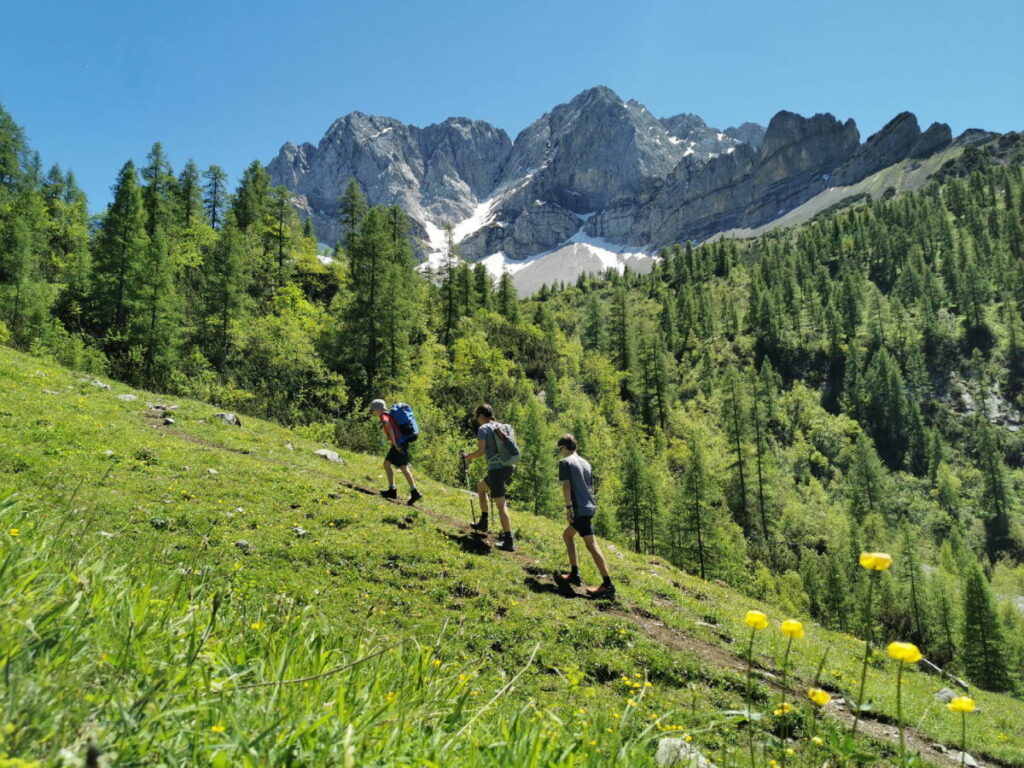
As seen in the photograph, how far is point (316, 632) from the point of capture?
3.33 meters

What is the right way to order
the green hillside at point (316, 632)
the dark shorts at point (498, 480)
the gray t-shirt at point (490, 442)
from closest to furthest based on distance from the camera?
the green hillside at point (316, 632) → the gray t-shirt at point (490, 442) → the dark shorts at point (498, 480)

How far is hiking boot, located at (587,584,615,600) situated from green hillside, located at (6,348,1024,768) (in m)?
0.29

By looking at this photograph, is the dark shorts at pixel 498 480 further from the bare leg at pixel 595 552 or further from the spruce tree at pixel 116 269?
the spruce tree at pixel 116 269

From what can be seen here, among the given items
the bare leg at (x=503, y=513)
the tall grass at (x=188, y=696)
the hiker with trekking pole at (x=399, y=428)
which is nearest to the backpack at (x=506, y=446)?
the bare leg at (x=503, y=513)

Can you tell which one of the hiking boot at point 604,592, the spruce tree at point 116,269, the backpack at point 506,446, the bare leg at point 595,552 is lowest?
the hiking boot at point 604,592

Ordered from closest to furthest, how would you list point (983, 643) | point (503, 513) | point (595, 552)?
point (595, 552)
point (503, 513)
point (983, 643)

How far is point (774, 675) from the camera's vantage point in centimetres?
962

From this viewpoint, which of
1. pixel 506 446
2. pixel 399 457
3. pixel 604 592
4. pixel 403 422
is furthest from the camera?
pixel 399 457

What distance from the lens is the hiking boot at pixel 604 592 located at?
35.3 feet

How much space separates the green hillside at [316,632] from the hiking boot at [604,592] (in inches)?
11.3

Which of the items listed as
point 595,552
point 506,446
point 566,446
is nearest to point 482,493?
point 506,446

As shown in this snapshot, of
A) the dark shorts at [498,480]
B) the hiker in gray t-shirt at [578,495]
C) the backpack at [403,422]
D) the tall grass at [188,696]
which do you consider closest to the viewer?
the tall grass at [188,696]

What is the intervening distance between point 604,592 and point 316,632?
8603mm

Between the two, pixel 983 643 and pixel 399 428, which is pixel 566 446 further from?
pixel 983 643
